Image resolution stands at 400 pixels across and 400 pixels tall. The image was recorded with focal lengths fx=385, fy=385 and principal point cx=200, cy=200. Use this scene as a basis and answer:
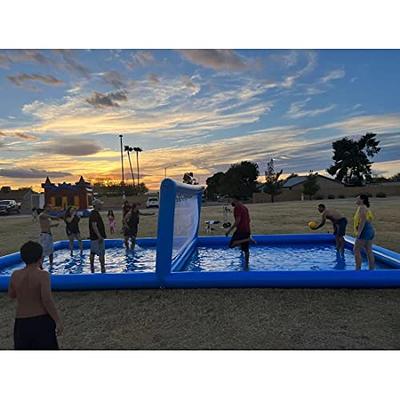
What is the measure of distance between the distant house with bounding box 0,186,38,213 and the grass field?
22869 millimetres

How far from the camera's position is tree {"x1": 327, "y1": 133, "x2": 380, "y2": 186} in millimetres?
37062

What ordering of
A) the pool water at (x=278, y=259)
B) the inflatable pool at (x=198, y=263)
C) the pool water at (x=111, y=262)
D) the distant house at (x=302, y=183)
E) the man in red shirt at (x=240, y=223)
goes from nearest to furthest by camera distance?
the inflatable pool at (x=198, y=263), the man in red shirt at (x=240, y=223), the pool water at (x=278, y=259), the pool water at (x=111, y=262), the distant house at (x=302, y=183)

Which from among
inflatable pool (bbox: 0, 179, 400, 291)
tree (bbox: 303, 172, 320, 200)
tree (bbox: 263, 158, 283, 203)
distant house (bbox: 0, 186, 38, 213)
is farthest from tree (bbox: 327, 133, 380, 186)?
inflatable pool (bbox: 0, 179, 400, 291)

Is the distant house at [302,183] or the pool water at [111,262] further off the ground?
the distant house at [302,183]

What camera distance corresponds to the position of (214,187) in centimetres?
4147

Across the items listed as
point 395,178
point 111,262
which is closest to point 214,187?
point 395,178

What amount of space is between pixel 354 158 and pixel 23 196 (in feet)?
99.6

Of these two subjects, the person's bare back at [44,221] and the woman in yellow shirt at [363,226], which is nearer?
the woman in yellow shirt at [363,226]

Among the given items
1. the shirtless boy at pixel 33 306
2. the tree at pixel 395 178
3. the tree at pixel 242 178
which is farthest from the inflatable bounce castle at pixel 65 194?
the tree at pixel 395 178

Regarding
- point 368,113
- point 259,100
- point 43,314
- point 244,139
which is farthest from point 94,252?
point 244,139

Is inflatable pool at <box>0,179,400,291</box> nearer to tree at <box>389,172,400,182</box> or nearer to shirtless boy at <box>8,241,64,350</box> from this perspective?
Result: shirtless boy at <box>8,241,64,350</box>

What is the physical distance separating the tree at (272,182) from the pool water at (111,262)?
2886 cm

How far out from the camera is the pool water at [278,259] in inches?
266

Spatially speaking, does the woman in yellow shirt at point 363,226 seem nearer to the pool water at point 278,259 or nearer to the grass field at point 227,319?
the grass field at point 227,319
